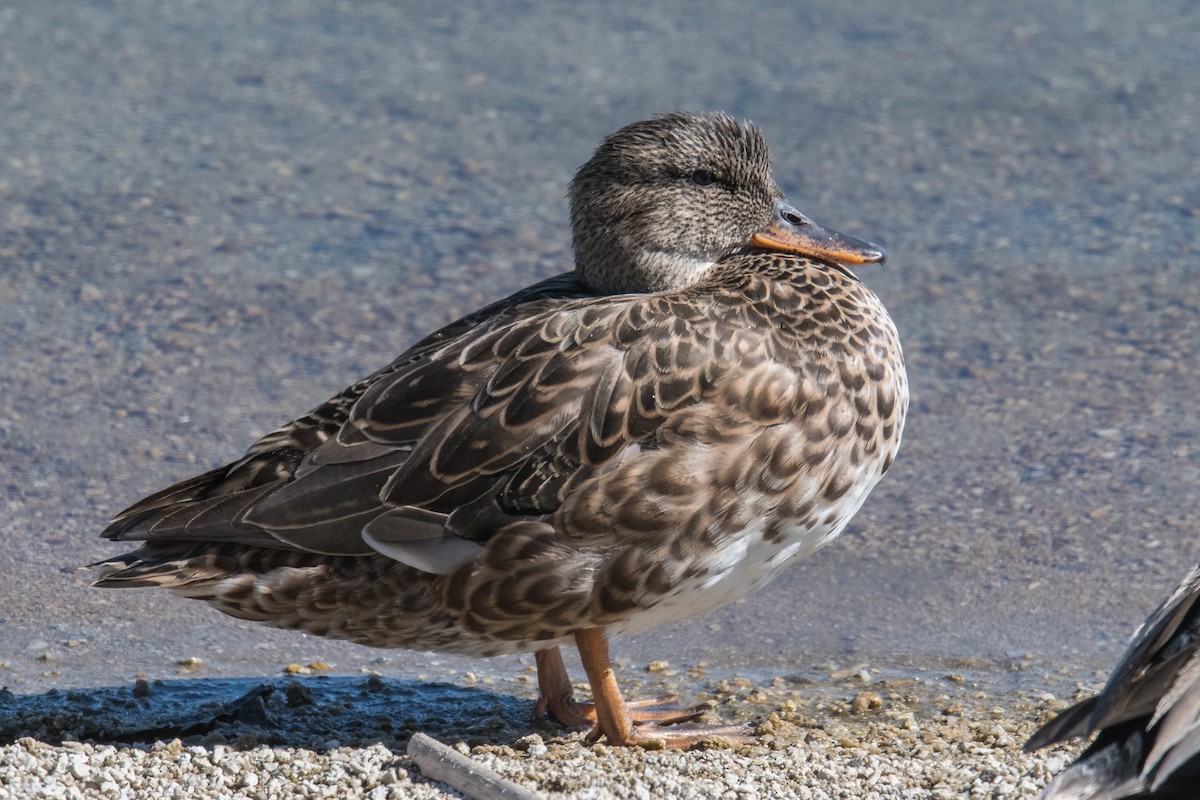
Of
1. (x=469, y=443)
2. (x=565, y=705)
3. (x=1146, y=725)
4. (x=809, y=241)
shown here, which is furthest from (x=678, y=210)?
(x=1146, y=725)

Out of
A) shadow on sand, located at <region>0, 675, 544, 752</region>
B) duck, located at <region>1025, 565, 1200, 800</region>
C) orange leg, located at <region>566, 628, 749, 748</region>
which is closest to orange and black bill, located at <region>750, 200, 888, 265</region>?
orange leg, located at <region>566, 628, 749, 748</region>

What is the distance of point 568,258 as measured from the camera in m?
8.97

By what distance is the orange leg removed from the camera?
4832mm

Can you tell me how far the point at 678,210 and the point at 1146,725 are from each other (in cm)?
246

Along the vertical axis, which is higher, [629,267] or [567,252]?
[629,267]

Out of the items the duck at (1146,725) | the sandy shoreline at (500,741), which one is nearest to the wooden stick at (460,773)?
the sandy shoreline at (500,741)

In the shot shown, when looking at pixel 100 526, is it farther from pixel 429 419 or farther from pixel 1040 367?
pixel 1040 367

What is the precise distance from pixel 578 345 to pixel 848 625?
6.08 feet

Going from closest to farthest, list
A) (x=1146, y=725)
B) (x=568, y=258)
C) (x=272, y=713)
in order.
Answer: (x=1146, y=725)
(x=272, y=713)
(x=568, y=258)

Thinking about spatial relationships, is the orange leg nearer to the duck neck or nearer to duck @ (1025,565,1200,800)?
the duck neck

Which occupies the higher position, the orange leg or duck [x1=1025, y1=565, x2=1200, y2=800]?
duck [x1=1025, y1=565, x2=1200, y2=800]

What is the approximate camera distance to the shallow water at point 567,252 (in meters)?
6.10

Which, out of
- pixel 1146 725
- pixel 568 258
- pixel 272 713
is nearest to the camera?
pixel 1146 725

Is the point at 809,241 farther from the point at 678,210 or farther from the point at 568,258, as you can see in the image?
the point at 568,258
